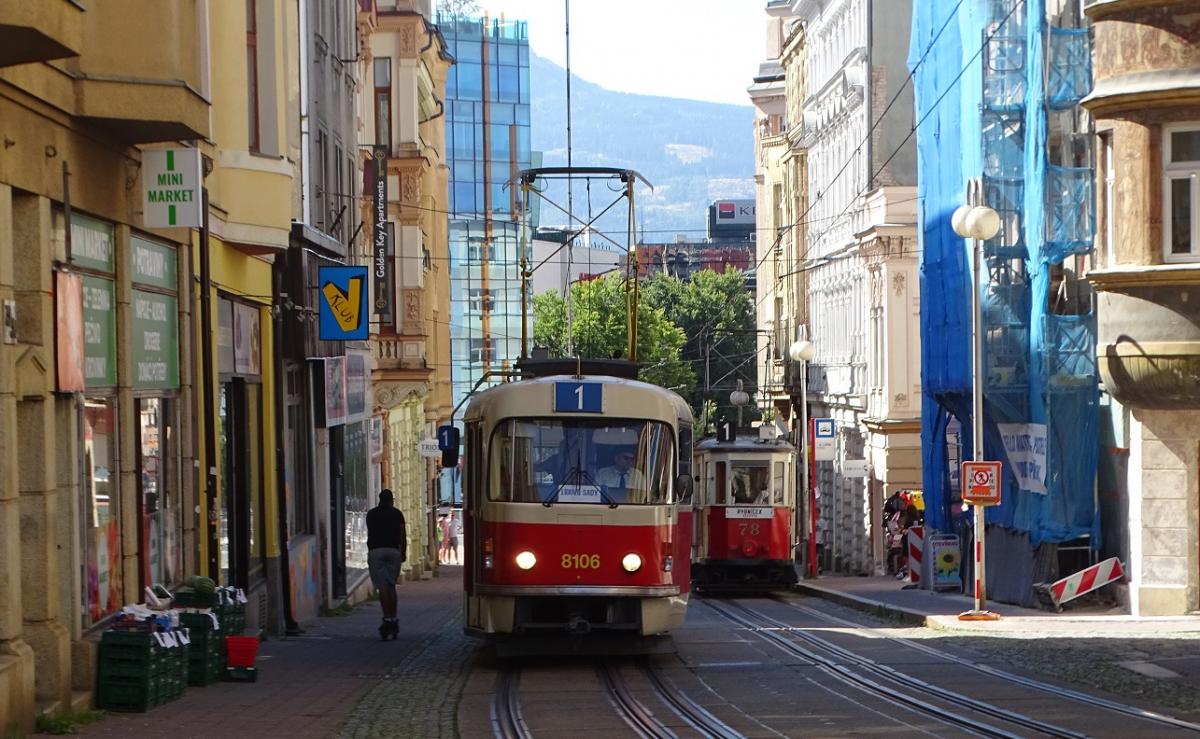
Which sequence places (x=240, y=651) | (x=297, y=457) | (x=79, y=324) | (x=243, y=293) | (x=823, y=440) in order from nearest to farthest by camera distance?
1. (x=79, y=324)
2. (x=240, y=651)
3. (x=243, y=293)
4. (x=297, y=457)
5. (x=823, y=440)

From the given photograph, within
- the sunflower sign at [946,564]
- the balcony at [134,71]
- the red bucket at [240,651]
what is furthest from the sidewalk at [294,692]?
the sunflower sign at [946,564]

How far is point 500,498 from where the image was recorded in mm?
19078

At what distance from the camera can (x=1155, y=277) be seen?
81.6ft

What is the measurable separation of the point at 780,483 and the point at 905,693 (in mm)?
21801

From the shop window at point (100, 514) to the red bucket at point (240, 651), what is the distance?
134cm

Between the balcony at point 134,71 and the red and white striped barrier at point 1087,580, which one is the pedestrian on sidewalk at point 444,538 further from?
the balcony at point 134,71

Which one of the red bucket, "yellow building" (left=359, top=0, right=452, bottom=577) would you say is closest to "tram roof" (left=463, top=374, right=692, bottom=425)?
the red bucket

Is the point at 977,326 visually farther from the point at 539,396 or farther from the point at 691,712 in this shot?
the point at 691,712

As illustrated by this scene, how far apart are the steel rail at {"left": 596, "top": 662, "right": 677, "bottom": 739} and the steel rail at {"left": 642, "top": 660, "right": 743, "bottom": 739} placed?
0.24 metres

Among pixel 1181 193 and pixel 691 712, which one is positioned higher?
pixel 1181 193

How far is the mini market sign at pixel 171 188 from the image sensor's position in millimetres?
16484

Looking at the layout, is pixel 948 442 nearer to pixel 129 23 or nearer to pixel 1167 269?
pixel 1167 269

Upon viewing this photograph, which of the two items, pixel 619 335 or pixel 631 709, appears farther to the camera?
pixel 619 335

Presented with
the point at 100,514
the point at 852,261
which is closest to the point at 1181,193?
the point at 100,514
